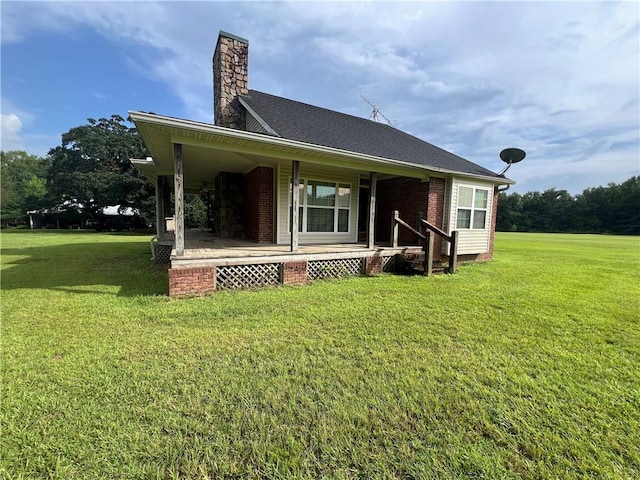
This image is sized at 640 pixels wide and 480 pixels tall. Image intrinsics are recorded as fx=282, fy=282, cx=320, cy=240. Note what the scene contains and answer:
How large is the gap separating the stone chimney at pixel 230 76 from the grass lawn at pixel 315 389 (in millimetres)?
6850

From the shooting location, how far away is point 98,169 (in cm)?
2720

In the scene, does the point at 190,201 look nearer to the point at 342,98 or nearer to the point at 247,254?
the point at 342,98

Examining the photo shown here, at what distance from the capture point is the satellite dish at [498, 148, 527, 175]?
1043 centimetres

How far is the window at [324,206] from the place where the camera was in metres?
8.88

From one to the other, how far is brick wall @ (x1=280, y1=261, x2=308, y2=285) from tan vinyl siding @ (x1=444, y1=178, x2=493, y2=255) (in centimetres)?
563

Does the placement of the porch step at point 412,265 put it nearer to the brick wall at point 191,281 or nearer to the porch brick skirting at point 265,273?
the porch brick skirting at point 265,273

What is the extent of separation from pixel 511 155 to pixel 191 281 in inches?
457

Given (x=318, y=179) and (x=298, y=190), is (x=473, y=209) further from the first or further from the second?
(x=298, y=190)

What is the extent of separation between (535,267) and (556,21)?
723 centimetres

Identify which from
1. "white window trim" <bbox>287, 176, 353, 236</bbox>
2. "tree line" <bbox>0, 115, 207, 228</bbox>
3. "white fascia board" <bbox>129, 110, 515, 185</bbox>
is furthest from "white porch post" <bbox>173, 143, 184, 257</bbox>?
"tree line" <bbox>0, 115, 207, 228</bbox>

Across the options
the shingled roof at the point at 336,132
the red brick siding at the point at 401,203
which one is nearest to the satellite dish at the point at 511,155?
the shingled roof at the point at 336,132

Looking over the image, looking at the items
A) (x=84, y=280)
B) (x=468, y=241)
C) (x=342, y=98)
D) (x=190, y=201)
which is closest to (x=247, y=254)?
(x=84, y=280)

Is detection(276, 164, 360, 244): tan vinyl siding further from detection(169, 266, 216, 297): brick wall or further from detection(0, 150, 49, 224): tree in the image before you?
detection(0, 150, 49, 224): tree

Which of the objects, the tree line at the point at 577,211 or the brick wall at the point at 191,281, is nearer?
the brick wall at the point at 191,281
